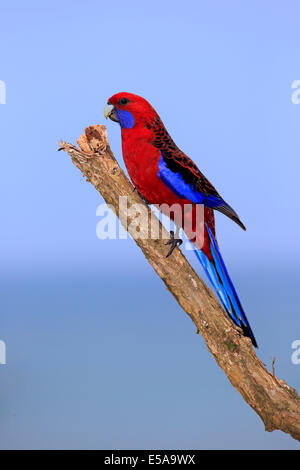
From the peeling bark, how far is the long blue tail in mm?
39

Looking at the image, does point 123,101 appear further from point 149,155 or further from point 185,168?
point 185,168

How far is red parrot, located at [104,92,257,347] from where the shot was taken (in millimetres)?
2709

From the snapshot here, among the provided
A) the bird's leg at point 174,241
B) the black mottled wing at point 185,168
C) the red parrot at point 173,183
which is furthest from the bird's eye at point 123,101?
the bird's leg at point 174,241

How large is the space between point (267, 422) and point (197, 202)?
1.22 meters

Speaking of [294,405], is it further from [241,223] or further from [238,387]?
[241,223]

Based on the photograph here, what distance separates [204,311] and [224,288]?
16 cm

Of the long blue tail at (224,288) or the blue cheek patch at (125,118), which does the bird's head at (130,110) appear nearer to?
the blue cheek patch at (125,118)

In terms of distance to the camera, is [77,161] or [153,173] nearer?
[153,173]

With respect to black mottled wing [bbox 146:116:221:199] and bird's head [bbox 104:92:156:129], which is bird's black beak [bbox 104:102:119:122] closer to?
bird's head [bbox 104:92:156:129]

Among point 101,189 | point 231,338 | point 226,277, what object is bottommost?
point 231,338

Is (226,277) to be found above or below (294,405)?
above

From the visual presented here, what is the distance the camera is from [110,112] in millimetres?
2812

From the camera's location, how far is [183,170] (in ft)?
8.91

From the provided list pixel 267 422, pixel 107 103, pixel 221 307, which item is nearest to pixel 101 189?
pixel 107 103
